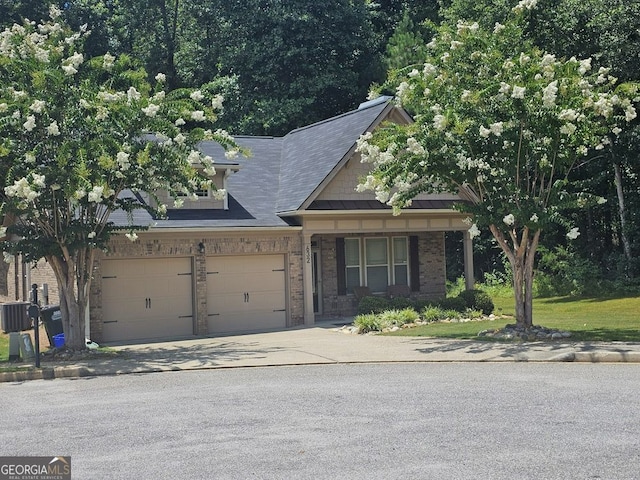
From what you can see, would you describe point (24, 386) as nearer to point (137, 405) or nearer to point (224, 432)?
point (137, 405)

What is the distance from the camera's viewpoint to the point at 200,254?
23.1m

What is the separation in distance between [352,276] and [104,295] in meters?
8.39

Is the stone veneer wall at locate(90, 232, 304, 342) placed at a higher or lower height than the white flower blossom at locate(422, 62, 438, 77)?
lower

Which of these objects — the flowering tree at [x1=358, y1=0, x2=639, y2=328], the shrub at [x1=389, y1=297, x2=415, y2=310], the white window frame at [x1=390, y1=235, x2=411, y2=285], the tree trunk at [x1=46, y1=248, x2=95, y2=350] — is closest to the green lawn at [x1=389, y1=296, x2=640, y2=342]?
the flowering tree at [x1=358, y1=0, x2=639, y2=328]

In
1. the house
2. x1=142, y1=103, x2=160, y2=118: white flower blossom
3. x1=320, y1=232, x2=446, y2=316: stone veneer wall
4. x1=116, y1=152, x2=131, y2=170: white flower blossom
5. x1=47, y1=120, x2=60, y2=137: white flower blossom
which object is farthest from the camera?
x1=320, y1=232, x2=446, y2=316: stone veneer wall

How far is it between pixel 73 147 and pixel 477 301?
44.3 ft

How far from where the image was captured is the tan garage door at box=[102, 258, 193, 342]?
72.0 ft

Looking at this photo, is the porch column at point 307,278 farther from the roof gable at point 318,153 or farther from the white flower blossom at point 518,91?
the white flower blossom at point 518,91

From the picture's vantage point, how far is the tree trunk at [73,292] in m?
18.1

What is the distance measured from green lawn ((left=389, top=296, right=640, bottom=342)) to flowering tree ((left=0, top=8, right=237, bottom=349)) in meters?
7.34

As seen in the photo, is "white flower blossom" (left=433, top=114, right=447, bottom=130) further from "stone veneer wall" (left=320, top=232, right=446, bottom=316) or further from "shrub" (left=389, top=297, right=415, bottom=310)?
"stone veneer wall" (left=320, top=232, right=446, bottom=316)

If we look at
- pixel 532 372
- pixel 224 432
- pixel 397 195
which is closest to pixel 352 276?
pixel 397 195

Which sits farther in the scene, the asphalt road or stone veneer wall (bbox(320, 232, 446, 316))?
stone veneer wall (bbox(320, 232, 446, 316))

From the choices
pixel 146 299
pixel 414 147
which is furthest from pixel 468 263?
pixel 414 147
